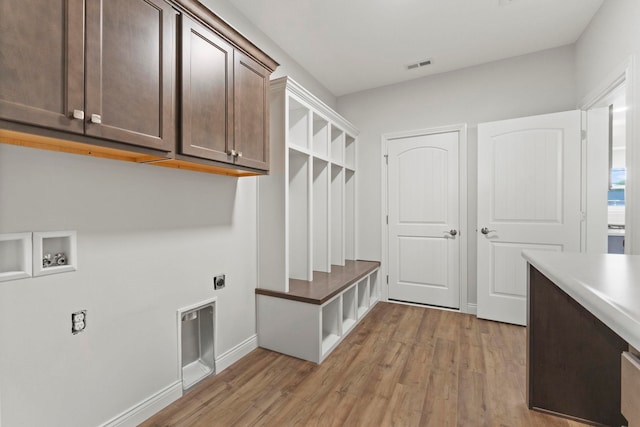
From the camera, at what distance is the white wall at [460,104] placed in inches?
117

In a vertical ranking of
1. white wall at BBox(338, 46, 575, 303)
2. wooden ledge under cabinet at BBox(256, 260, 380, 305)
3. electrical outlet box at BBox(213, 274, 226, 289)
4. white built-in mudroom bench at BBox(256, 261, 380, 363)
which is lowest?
white built-in mudroom bench at BBox(256, 261, 380, 363)

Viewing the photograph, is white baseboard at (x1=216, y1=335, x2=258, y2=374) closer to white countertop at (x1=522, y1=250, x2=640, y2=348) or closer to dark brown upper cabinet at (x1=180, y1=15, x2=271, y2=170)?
dark brown upper cabinet at (x1=180, y1=15, x2=271, y2=170)

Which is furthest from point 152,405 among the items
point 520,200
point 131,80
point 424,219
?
point 520,200

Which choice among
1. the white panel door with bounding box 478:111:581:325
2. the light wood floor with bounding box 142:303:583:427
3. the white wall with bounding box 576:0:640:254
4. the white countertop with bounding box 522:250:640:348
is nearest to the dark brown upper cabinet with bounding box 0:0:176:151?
the light wood floor with bounding box 142:303:583:427

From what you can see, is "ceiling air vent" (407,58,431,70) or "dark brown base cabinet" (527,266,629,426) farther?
"ceiling air vent" (407,58,431,70)

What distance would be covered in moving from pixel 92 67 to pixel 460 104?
343 cm

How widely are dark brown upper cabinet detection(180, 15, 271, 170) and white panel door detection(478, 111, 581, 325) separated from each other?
2440 millimetres

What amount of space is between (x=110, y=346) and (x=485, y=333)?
2994 mm

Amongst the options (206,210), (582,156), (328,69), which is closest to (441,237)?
(582,156)

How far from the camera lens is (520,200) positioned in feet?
9.73

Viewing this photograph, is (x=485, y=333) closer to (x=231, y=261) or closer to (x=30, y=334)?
(x=231, y=261)

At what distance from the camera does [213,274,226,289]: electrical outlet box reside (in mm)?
2109

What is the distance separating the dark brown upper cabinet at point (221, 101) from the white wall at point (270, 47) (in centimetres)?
60

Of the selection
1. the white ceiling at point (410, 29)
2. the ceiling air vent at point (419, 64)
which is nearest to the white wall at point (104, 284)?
the white ceiling at point (410, 29)
